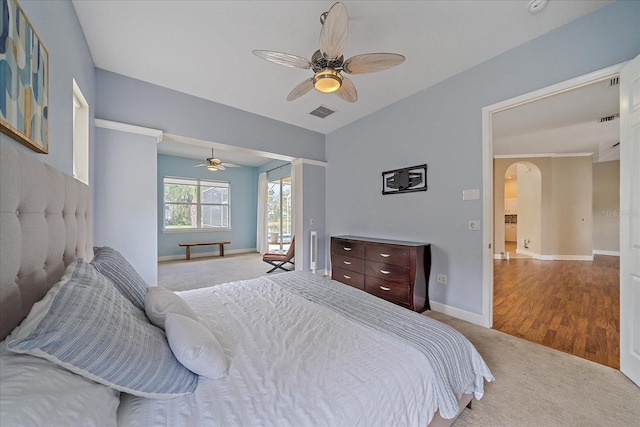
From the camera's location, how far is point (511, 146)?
5.49 m

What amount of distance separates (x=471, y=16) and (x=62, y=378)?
3096 millimetres

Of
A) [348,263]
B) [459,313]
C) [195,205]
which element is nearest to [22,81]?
[348,263]

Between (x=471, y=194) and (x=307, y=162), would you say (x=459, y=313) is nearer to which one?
(x=471, y=194)

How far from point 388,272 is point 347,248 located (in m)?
0.78

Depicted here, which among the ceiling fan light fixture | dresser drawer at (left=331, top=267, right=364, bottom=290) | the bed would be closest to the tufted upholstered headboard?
the bed

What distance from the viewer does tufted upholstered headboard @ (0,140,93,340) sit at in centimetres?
81

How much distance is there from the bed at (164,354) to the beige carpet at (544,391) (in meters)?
0.32

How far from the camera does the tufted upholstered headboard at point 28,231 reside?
0.81 metres

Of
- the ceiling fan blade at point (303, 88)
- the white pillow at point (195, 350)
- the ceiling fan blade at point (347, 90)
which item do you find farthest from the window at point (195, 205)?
the white pillow at point (195, 350)

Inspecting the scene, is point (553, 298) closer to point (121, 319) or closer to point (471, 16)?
point (471, 16)

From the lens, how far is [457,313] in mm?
2799

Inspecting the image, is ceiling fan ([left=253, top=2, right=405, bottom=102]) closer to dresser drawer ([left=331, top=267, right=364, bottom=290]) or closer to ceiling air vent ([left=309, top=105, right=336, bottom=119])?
ceiling air vent ([left=309, top=105, right=336, bottom=119])

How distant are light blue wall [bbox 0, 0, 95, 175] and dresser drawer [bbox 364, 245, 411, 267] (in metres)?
3.01

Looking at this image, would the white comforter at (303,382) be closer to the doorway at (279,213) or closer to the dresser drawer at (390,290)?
the dresser drawer at (390,290)
